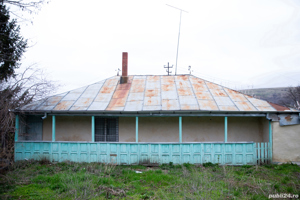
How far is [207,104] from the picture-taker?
11.9 meters

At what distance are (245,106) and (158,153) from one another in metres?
4.77

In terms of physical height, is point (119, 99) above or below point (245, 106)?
above

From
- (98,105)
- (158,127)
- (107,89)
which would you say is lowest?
(158,127)

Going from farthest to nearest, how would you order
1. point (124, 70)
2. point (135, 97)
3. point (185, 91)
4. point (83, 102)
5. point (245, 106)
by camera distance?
point (124, 70) < point (185, 91) < point (135, 97) < point (83, 102) < point (245, 106)

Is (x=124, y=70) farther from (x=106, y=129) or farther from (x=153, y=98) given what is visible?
(x=106, y=129)

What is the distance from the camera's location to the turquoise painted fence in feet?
36.9

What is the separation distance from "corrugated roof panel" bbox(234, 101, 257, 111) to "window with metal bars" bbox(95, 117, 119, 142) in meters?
6.11

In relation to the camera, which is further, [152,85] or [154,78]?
[154,78]

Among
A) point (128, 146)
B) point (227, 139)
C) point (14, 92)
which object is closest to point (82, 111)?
point (128, 146)

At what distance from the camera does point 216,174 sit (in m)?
9.20

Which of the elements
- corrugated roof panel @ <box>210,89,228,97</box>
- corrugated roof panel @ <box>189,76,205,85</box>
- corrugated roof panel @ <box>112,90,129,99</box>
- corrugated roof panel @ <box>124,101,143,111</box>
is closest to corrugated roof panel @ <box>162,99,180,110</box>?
corrugated roof panel @ <box>124,101,143,111</box>

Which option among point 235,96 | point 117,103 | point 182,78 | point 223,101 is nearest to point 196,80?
point 182,78

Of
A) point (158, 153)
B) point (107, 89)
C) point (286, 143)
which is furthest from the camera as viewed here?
point (107, 89)

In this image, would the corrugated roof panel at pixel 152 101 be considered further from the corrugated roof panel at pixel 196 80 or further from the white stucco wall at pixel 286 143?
the white stucco wall at pixel 286 143
